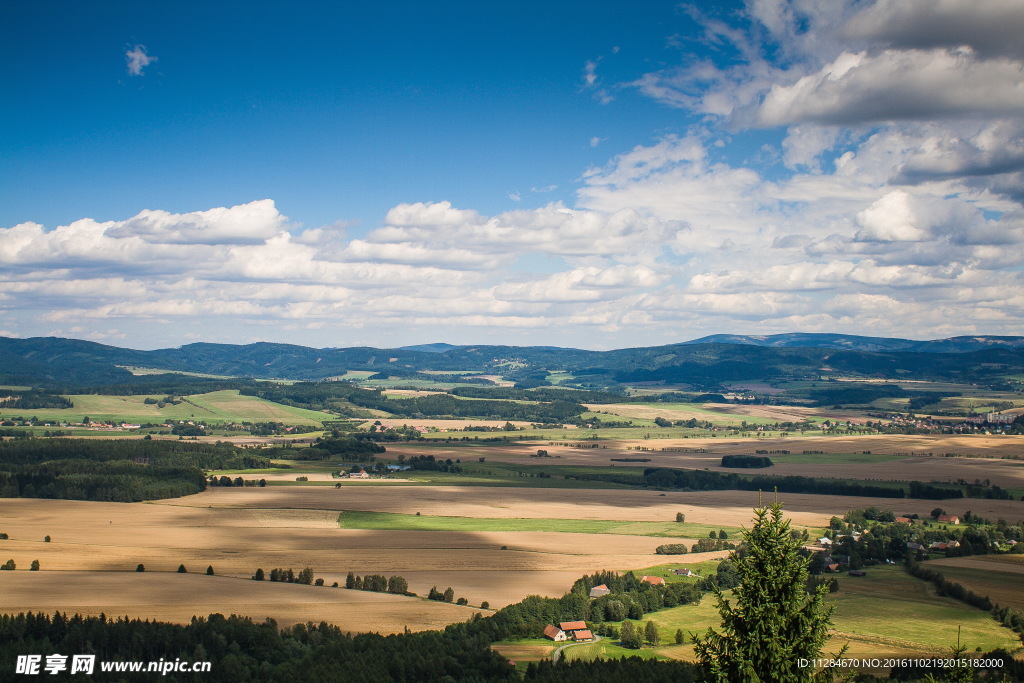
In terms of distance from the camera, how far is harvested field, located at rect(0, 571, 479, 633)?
1713 inches

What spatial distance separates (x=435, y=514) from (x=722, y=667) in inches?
2604

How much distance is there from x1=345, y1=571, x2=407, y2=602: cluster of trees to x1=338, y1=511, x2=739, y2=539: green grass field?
1968 cm

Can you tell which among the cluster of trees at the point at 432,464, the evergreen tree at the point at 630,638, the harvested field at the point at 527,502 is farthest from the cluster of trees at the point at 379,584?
the cluster of trees at the point at 432,464

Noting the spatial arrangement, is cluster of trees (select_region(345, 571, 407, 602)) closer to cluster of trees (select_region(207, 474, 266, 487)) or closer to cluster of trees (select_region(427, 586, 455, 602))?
cluster of trees (select_region(427, 586, 455, 602))

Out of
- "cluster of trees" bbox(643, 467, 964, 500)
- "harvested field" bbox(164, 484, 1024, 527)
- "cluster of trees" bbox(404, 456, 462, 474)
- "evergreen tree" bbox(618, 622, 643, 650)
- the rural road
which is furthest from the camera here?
"cluster of trees" bbox(404, 456, 462, 474)

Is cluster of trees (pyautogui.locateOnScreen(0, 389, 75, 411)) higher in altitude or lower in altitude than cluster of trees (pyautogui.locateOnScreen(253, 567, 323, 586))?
higher

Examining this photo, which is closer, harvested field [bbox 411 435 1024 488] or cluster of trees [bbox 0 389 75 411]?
harvested field [bbox 411 435 1024 488]

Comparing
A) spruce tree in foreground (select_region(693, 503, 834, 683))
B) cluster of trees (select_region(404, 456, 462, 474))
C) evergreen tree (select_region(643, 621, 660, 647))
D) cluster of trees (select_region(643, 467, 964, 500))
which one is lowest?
evergreen tree (select_region(643, 621, 660, 647))

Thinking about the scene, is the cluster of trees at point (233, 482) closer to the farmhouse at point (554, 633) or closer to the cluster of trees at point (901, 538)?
the farmhouse at point (554, 633)

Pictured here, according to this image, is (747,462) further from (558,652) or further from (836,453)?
(558,652)

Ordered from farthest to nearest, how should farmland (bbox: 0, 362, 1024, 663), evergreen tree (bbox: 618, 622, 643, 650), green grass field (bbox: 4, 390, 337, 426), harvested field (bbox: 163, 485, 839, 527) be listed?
1. green grass field (bbox: 4, 390, 337, 426)
2. harvested field (bbox: 163, 485, 839, 527)
3. farmland (bbox: 0, 362, 1024, 663)
4. evergreen tree (bbox: 618, 622, 643, 650)

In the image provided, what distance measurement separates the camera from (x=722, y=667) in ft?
52.1

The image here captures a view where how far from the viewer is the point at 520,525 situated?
74875 mm

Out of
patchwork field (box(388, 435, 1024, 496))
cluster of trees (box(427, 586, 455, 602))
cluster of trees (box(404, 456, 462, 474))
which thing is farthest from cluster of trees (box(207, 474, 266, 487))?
cluster of trees (box(427, 586, 455, 602))
